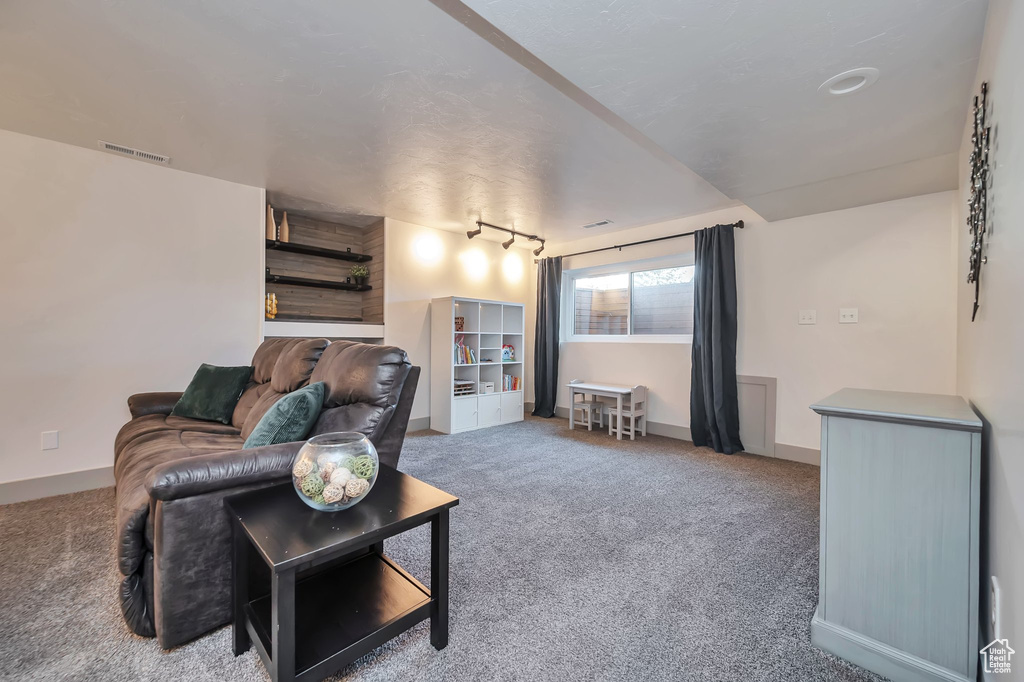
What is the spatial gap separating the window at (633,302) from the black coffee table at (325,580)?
3855 millimetres

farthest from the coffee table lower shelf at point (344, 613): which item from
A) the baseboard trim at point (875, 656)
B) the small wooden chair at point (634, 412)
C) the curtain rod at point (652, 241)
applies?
the curtain rod at point (652, 241)

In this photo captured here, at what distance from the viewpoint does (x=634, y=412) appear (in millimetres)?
4422

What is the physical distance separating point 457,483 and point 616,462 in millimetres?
1392

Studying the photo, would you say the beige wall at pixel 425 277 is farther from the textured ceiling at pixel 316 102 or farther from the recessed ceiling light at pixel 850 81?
the recessed ceiling light at pixel 850 81

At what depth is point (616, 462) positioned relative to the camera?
11.7 ft

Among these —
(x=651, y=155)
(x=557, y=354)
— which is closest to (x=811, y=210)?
(x=651, y=155)

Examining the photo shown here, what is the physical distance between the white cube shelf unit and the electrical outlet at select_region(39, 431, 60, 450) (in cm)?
298

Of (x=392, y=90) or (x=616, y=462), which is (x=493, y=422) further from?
(x=392, y=90)

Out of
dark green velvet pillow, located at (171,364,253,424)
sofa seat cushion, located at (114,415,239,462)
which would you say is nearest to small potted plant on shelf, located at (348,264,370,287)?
dark green velvet pillow, located at (171,364,253,424)

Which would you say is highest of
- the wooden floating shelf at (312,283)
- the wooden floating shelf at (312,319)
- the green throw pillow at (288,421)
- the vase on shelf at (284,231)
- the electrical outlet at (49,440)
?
the vase on shelf at (284,231)

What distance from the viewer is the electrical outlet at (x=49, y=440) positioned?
9.18ft

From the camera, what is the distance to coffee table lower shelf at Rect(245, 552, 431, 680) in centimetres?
117

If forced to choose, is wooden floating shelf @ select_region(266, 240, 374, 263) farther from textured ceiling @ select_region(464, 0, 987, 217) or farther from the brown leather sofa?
textured ceiling @ select_region(464, 0, 987, 217)

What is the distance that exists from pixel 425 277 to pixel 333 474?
3.83 meters
